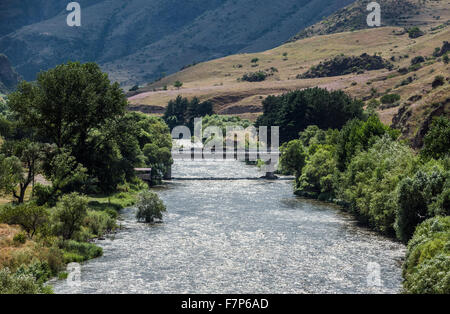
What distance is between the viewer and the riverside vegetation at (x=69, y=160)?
52.7m

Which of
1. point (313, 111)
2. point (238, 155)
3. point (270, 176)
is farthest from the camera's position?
point (313, 111)

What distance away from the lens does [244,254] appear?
5247 cm

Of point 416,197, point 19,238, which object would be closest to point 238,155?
point 416,197

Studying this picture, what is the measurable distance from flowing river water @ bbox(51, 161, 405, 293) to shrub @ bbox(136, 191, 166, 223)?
1414 mm

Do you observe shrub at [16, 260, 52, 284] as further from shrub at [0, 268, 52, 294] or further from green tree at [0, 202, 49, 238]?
green tree at [0, 202, 49, 238]

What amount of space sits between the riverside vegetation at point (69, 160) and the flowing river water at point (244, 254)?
12.8 feet

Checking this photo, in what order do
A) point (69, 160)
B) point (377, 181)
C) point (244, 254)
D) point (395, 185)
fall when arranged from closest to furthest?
point (244, 254), point (395, 185), point (377, 181), point (69, 160)

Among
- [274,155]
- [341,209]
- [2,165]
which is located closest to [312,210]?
[341,209]

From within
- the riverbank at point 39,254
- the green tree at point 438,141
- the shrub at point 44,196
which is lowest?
the riverbank at point 39,254

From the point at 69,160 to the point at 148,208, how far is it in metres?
10.9

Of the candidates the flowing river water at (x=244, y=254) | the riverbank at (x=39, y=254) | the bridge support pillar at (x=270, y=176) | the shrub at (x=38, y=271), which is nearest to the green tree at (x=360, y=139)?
the flowing river water at (x=244, y=254)

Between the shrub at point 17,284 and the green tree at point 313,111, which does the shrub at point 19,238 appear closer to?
the shrub at point 17,284

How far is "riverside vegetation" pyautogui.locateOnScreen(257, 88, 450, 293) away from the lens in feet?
138

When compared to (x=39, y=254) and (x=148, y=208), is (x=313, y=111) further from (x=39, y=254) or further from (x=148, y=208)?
(x=39, y=254)
